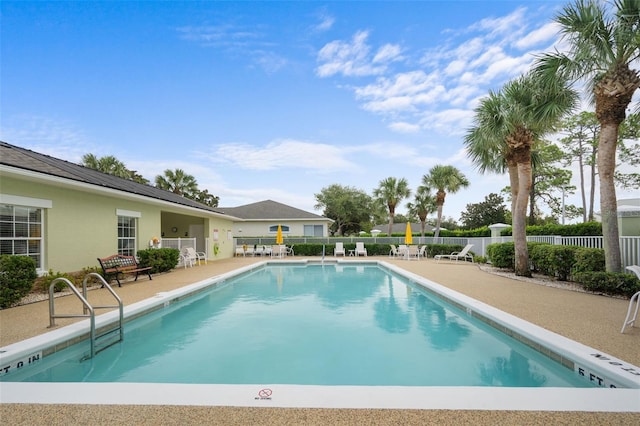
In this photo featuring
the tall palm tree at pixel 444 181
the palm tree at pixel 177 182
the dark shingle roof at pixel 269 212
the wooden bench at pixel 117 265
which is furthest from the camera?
the palm tree at pixel 177 182

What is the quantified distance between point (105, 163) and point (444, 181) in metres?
30.4

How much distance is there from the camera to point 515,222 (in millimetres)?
11945

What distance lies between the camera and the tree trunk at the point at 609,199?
8.13 m

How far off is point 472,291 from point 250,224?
75.1 ft

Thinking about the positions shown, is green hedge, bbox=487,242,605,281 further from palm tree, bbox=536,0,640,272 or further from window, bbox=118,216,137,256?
window, bbox=118,216,137,256

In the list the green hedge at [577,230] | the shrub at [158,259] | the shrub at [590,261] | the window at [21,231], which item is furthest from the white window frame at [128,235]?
the green hedge at [577,230]

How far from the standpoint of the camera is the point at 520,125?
37.9 ft

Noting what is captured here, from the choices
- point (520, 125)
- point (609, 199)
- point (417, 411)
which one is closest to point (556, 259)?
point (609, 199)

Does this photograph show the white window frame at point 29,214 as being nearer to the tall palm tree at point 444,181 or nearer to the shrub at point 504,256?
the shrub at point 504,256

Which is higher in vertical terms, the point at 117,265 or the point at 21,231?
the point at 21,231

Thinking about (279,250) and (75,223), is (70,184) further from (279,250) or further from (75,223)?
(279,250)

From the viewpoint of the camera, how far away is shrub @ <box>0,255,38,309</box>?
6.75 meters

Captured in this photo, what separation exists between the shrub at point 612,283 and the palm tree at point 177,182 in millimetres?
32752

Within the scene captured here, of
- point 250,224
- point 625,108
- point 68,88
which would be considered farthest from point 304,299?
point 250,224
